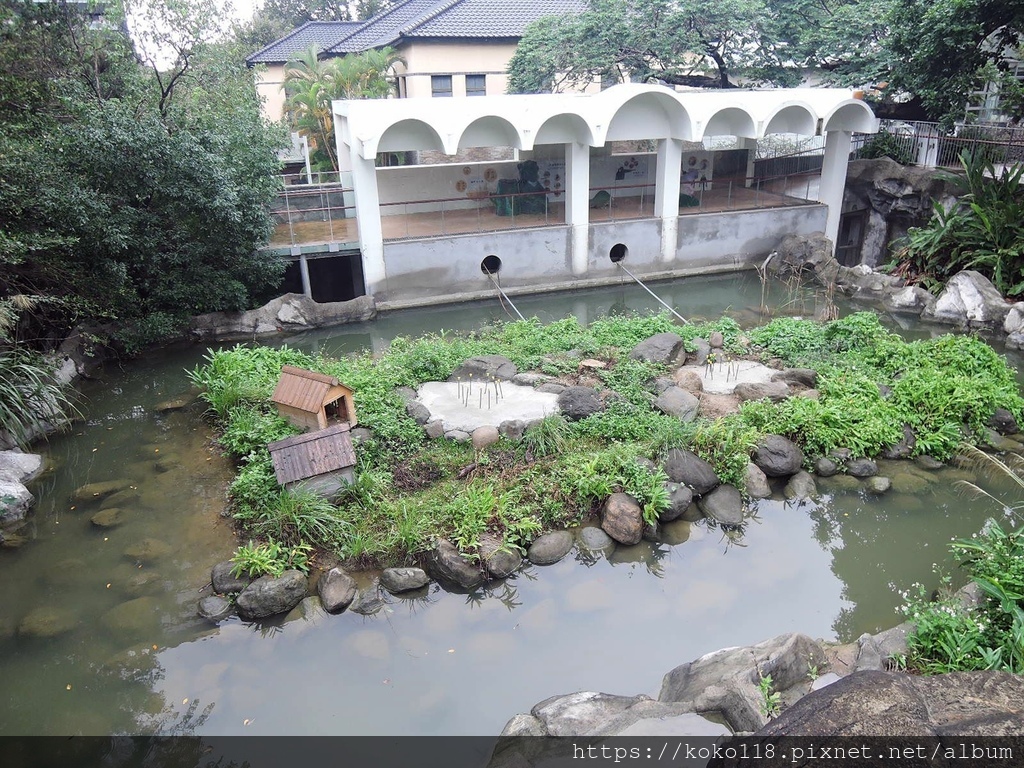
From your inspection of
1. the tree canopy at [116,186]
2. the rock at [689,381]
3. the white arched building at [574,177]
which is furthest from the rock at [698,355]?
Result: the tree canopy at [116,186]

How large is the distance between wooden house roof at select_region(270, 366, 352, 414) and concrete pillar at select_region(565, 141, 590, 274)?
10.0 m

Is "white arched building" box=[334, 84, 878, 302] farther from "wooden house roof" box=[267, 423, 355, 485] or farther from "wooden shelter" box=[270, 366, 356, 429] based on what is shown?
"wooden house roof" box=[267, 423, 355, 485]

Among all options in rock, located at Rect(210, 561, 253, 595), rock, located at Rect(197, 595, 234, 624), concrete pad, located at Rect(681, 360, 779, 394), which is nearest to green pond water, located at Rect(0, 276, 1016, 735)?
rock, located at Rect(197, 595, 234, 624)

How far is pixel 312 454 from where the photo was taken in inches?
352

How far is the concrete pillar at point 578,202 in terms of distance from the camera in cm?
1834

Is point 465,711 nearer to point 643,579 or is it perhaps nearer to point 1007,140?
point 643,579

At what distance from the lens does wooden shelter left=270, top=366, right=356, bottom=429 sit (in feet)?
32.1

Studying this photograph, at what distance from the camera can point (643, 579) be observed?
27.2 feet

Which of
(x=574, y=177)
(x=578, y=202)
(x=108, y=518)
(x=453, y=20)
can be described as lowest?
(x=108, y=518)

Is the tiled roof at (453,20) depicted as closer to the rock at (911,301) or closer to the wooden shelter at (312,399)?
the rock at (911,301)

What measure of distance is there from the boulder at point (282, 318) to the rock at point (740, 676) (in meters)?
11.8

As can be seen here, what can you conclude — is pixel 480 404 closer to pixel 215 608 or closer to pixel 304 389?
pixel 304 389

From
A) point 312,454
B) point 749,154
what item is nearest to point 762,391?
point 312,454

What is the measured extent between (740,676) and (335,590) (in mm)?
4098
